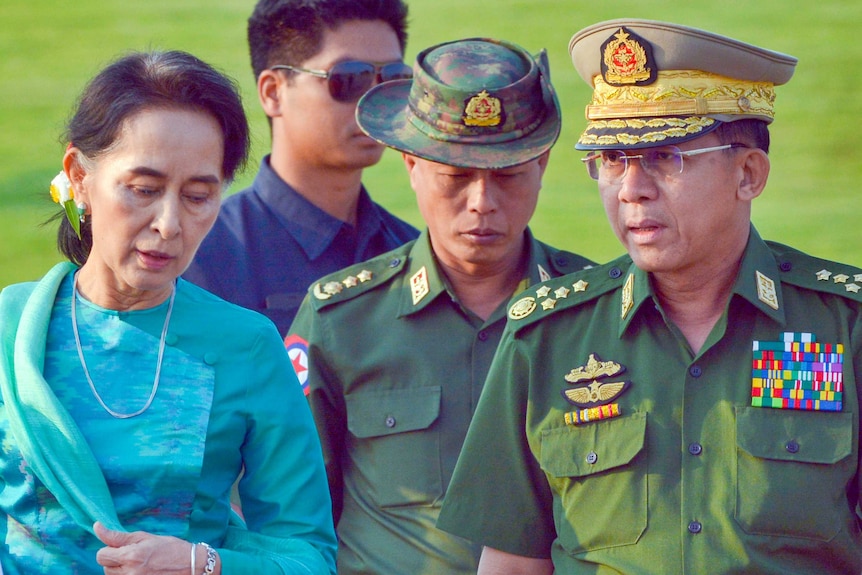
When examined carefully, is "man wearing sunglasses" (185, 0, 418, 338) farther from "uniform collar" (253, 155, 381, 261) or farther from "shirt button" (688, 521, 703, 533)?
"shirt button" (688, 521, 703, 533)

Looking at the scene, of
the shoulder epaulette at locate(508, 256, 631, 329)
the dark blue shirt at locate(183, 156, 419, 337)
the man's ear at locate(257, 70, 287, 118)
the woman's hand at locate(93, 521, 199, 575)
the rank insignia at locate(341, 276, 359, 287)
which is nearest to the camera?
the woman's hand at locate(93, 521, 199, 575)

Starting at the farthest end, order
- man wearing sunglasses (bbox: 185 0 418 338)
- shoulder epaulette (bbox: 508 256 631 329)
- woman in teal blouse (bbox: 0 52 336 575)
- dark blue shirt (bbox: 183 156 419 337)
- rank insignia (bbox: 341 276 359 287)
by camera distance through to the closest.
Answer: man wearing sunglasses (bbox: 185 0 418 338)
dark blue shirt (bbox: 183 156 419 337)
rank insignia (bbox: 341 276 359 287)
shoulder epaulette (bbox: 508 256 631 329)
woman in teal blouse (bbox: 0 52 336 575)

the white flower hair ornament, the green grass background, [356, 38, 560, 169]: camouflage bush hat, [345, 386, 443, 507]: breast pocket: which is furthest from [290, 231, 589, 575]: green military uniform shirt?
the green grass background

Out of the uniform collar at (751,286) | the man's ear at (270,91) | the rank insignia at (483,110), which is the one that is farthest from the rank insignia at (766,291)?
the man's ear at (270,91)

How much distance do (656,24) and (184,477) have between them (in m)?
1.39

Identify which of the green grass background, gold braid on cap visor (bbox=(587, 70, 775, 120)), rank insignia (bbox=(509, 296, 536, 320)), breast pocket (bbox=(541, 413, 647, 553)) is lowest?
breast pocket (bbox=(541, 413, 647, 553))

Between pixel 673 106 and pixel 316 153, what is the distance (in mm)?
2043

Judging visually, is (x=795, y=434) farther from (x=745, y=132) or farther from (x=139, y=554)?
(x=139, y=554)

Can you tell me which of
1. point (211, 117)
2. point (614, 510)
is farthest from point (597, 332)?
point (211, 117)

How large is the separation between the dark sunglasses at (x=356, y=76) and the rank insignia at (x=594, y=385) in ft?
6.29

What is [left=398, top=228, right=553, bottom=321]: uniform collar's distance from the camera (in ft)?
14.0

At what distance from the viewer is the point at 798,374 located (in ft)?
10.8

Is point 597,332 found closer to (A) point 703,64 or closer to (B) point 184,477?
(A) point 703,64

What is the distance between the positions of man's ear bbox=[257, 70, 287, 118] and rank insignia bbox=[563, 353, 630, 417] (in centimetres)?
223
